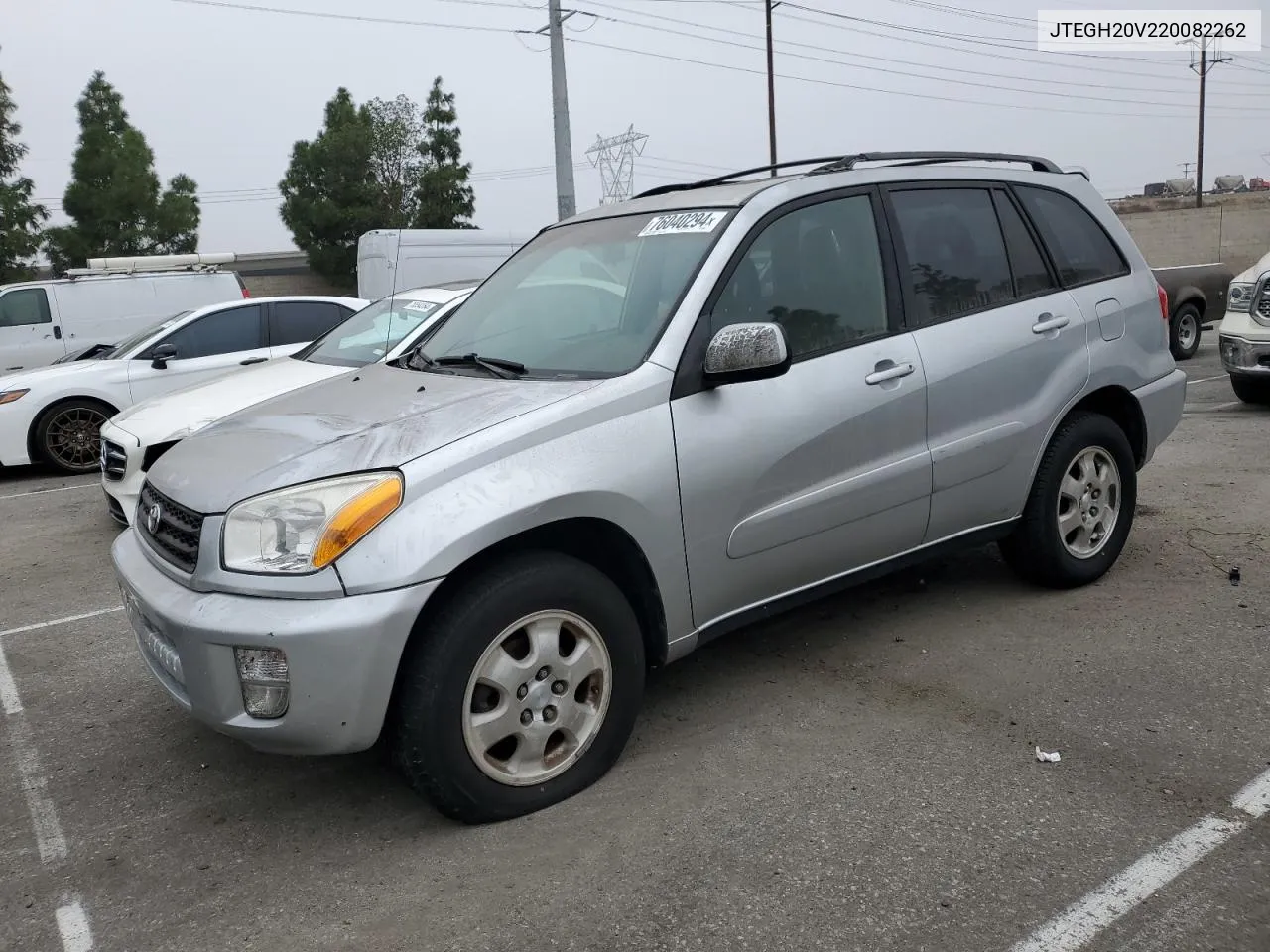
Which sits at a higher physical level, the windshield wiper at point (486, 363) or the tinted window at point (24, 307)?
the tinted window at point (24, 307)

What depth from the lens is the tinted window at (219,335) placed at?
9.27 m

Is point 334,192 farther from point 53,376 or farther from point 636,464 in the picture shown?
point 636,464

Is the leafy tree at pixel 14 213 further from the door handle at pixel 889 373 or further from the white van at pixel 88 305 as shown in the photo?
the door handle at pixel 889 373

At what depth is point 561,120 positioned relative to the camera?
1656 cm

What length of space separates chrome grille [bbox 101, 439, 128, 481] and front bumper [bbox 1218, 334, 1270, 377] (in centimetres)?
881

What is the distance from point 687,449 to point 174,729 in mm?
2212

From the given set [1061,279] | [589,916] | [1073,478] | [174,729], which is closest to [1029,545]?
[1073,478]

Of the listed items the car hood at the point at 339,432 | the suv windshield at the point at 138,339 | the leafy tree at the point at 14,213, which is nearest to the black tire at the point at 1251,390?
the car hood at the point at 339,432

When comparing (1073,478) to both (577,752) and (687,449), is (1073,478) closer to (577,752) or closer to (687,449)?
(687,449)

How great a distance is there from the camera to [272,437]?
10.9 ft

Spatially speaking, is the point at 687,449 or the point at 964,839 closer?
the point at 964,839

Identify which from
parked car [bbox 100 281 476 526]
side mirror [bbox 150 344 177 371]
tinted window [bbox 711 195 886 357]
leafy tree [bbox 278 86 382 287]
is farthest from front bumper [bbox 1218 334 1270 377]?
leafy tree [bbox 278 86 382 287]

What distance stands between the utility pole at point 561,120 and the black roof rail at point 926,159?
39.9 feet

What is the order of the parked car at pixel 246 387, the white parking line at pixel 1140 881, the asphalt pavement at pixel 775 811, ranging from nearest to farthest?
1. the white parking line at pixel 1140 881
2. the asphalt pavement at pixel 775 811
3. the parked car at pixel 246 387
